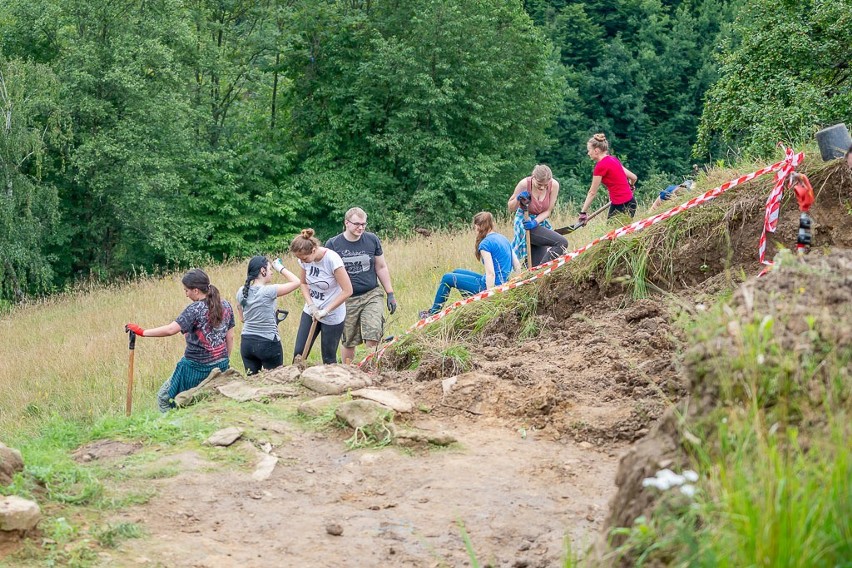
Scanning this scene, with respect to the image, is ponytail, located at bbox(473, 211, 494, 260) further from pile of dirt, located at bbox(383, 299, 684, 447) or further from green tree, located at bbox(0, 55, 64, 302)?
green tree, located at bbox(0, 55, 64, 302)

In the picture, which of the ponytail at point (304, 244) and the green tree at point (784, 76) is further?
the green tree at point (784, 76)

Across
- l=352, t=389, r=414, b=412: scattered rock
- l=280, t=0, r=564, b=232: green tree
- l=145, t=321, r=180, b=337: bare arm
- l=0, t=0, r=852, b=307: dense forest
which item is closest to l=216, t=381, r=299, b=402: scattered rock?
l=352, t=389, r=414, b=412: scattered rock

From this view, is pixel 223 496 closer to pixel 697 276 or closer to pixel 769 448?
pixel 769 448

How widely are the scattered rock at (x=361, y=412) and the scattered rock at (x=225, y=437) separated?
2.37 ft

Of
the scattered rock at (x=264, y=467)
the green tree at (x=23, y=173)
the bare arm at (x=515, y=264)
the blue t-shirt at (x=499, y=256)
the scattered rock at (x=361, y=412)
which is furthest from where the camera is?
the green tree at (x=23, y=173)

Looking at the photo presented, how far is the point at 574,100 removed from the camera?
53.8 meters

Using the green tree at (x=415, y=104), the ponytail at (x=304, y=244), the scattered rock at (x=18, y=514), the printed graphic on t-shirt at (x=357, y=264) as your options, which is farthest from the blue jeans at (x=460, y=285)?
the green tree at (x=415, y=104)

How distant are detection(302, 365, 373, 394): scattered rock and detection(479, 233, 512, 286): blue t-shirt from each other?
7.45 ft

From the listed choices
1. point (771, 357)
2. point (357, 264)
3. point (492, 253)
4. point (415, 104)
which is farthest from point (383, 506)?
point (415, 104)

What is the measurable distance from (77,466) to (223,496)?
0.95m

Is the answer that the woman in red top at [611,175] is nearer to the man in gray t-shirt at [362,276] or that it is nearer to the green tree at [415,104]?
the man in gray t-shirt at [362,276]

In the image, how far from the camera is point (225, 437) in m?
6.64

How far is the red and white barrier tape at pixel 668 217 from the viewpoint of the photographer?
8102 mm

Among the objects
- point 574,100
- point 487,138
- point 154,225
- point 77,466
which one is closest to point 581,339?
point 77,466
